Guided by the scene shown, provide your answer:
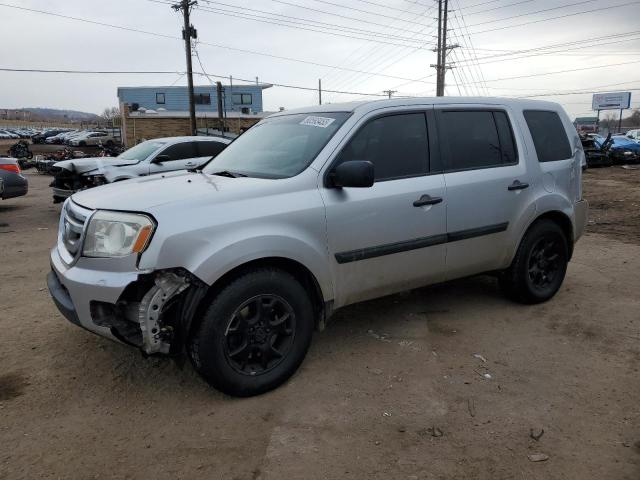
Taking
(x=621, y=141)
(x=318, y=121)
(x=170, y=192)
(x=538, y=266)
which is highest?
(x=318, y=121)

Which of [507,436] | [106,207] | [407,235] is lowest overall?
[507,436]

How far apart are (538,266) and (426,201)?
1.66m

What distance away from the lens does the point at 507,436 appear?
2824 millimetres

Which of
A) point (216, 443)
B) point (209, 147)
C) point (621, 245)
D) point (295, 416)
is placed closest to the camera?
point (216, 443)

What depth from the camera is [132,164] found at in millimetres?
10219

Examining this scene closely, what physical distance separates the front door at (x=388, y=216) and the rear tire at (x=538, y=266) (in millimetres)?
986

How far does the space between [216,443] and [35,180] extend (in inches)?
755

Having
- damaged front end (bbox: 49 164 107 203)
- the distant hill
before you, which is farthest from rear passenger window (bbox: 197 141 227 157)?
the distant hill

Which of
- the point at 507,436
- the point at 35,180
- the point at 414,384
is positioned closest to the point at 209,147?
the point at 414,384

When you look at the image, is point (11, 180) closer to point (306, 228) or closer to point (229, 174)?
point (229, 174)

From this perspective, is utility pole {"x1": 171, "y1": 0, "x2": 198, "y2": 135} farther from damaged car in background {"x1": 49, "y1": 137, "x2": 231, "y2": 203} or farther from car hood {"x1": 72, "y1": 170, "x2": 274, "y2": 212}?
car hood {"x1": 72, "y1": 170, "x2": 274, "y2": 212}

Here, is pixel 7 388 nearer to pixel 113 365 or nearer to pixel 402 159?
pixel 113 365

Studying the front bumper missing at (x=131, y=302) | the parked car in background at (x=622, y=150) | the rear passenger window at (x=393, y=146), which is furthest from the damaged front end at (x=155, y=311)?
the parked car in background at (x=622, y=150)

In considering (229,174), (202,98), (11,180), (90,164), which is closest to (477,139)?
(229,174)
